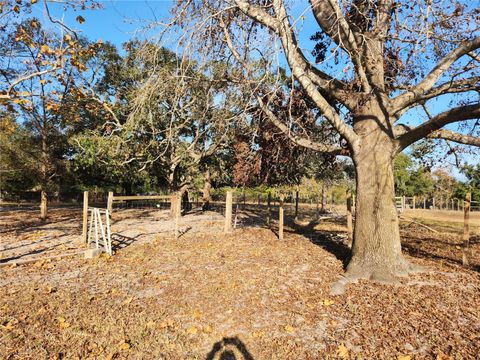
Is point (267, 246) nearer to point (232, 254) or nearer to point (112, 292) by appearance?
point (232, 254)

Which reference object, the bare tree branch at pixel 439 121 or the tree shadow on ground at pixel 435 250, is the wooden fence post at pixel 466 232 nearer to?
the tree shadow on ground at pixel 435 250

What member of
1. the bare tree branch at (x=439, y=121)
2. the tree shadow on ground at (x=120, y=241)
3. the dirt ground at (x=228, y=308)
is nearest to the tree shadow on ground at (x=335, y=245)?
the dirt ground at (x=228, y=308)

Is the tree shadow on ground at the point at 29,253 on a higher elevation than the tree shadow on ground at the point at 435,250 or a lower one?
lower

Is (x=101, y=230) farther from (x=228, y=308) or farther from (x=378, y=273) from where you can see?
(x=378, y=273)

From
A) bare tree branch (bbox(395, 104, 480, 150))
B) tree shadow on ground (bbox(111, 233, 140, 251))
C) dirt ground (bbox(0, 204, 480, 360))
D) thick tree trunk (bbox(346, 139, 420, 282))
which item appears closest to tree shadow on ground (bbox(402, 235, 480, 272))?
dirt ground (bbox(0, 204, 480, 360))

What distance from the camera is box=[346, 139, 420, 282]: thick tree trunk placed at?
258 inches

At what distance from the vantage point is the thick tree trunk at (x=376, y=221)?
258 inches

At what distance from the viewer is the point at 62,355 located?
363 centimetres

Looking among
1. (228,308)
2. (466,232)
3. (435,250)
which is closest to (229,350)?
(228,308)

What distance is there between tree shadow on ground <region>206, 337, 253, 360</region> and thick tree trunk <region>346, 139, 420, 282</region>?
3429mm

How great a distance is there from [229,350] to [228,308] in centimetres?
124

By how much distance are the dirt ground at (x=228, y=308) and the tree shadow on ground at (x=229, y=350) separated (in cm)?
2

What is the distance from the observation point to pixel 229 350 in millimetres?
3793

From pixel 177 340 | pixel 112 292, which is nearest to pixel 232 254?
pixel 112 292
